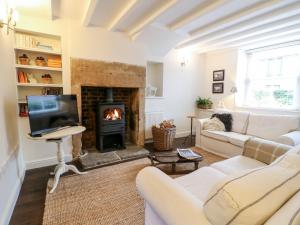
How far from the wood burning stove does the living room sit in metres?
0.02

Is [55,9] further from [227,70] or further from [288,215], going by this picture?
[227,70]

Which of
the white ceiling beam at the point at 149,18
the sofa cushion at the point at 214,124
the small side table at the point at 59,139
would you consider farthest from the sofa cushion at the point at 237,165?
the white ceiling beam at the point at 149,18

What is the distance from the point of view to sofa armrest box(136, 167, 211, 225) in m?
0.88

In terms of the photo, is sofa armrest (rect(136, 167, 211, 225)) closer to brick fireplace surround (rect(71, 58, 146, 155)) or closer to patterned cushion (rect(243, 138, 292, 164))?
patterned cushion (rect(243, 138, 292, 164))

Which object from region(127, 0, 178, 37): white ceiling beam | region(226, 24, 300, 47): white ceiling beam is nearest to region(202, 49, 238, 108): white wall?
region(226, 24, 300, 47): white ceiling beam

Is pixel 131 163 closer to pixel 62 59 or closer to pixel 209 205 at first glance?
pixel 62 59

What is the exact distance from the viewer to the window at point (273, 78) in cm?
361

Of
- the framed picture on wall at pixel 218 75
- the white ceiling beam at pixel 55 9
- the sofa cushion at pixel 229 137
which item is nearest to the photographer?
the white ceiling beam at pixel 55 9

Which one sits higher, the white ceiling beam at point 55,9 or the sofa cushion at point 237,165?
the white ceiling beam at point 55,9

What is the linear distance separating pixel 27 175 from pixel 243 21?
13.3 ft

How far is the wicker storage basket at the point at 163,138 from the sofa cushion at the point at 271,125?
155 centimetres

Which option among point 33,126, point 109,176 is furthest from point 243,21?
point 33,126

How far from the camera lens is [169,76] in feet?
14.7

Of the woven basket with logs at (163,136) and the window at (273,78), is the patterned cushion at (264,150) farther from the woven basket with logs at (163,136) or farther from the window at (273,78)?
the window at (273,78)
